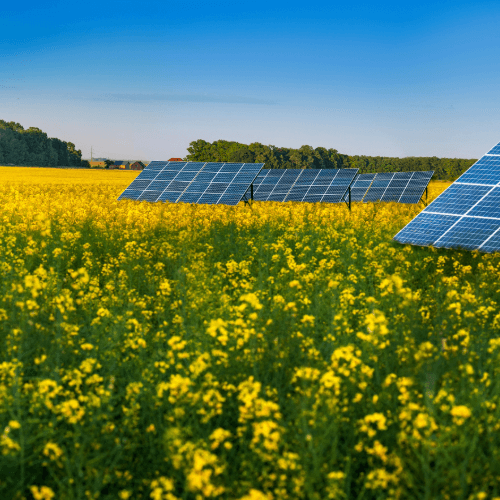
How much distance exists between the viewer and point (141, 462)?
413 centimetres

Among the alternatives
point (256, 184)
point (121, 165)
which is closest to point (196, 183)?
point (256, 184)

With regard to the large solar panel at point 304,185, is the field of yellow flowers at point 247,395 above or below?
below

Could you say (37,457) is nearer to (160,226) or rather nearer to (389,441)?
(389,441)

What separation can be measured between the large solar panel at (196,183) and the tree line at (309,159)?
70382mm

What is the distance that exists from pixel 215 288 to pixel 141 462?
4.02m

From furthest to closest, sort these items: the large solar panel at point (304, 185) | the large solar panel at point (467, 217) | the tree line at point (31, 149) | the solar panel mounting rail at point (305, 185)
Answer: the tree line at point (31, 149) < the large solar panel at point (304, 185) < the solar panel mounting rail at point (305, 185) < the large solar panel at point (467, 217)

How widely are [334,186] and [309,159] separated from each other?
3338 inches

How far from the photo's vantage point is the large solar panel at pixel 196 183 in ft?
71.0

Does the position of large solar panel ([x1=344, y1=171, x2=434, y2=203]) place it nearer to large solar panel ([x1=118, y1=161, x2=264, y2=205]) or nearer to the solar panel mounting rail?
the solar panel mounting rail

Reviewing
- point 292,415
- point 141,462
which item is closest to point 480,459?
point 292,415

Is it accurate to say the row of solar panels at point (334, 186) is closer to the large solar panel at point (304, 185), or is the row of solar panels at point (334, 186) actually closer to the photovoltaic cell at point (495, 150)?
the large solar panel at point (304, 185)

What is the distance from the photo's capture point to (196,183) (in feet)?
77.5

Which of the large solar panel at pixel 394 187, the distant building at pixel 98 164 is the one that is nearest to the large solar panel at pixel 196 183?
the large solar panel at pixel 394 187

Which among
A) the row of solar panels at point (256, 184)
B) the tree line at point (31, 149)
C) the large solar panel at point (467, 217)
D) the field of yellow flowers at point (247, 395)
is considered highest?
the tree line at point (31, 149)
